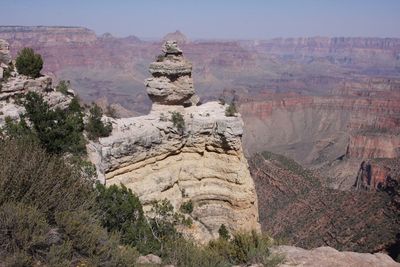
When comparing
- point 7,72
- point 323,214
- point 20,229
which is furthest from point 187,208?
point 323,214

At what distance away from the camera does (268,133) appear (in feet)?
551

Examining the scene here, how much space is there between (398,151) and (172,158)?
395 ft

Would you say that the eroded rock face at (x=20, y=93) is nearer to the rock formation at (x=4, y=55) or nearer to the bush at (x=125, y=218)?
the rock formation at (x=4, y=55)

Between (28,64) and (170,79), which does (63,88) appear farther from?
(170,79)

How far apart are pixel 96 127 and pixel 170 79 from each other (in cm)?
551

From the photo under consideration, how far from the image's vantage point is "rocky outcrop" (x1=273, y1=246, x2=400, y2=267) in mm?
11164

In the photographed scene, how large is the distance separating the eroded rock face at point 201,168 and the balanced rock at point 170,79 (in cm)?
132

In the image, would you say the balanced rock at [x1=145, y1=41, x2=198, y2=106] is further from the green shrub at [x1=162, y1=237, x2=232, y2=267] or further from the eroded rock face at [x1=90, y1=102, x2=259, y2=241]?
the green shrub at [x1=162, y1=237, x2=232, y2=267]

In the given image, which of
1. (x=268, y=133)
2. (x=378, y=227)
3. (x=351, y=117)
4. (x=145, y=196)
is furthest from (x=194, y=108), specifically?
(x=351, y=117)

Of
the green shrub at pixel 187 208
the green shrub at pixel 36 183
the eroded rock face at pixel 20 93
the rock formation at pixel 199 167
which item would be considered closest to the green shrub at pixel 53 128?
the eroded rock face at pixel 20 93

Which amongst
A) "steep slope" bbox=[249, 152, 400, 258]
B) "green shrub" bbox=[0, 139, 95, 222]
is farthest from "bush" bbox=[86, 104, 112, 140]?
"steep slope" bbox=[249, 152, 400, 258]

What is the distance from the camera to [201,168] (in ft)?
66.6

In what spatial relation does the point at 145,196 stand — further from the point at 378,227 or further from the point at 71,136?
the point at 378,227

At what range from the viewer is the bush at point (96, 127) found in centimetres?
1719
